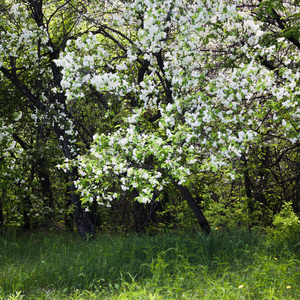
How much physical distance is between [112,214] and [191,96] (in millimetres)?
4889

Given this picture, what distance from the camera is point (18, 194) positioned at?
8.42 metres

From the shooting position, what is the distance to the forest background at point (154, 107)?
5055 millimetres

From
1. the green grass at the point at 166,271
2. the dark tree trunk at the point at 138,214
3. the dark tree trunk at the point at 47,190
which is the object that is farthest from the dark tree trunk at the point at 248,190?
the dark tree trunk at the point at 47,190

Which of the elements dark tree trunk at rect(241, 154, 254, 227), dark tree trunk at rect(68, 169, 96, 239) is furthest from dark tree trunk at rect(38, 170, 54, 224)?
dark tree trunk at rect(241, 154, 254, 227)

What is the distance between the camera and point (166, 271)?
203 inches

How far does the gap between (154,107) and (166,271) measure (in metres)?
2.61

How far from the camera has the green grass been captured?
4.31 metres

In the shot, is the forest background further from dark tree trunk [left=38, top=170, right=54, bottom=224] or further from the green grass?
the green grass

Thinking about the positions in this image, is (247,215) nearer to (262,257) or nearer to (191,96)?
(262,257)

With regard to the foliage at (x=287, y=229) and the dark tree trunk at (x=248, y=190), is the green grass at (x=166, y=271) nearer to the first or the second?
the foliage at (x=287, y=229)

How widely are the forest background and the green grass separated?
792 mm

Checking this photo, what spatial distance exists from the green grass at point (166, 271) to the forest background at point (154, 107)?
2.60 ft

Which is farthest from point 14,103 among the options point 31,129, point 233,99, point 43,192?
point 233,99

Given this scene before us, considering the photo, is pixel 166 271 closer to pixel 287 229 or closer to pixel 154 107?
pixel 287 229
